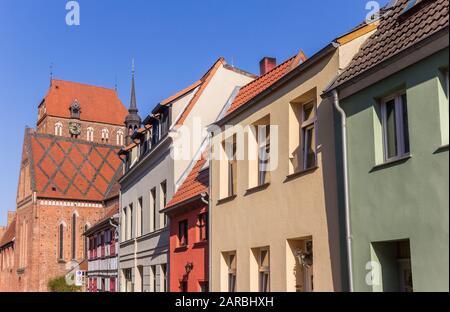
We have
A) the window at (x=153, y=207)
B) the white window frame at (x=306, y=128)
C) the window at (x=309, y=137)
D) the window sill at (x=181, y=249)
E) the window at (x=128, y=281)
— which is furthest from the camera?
the window at (x=128, y=281)

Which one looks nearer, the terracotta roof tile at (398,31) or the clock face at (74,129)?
the terracotta roof tile at (398,31)

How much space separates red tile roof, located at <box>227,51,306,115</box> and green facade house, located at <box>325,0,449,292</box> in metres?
5.11

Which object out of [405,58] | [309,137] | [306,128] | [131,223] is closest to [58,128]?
[131,223]

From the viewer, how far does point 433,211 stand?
8.09 metres

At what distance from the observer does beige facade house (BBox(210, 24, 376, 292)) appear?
11156mm

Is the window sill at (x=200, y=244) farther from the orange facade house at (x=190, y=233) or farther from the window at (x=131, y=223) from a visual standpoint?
the window at (x=131, y=223)

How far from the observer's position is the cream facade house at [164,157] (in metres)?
23.1

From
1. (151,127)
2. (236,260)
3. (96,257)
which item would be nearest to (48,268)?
(96,257)

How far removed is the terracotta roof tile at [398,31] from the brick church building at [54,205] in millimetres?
47507

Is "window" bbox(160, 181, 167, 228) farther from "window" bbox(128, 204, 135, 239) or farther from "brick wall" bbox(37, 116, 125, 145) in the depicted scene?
"brick wall" bbox(37, 116, 125, 145)

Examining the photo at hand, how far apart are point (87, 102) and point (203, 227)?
83042mm

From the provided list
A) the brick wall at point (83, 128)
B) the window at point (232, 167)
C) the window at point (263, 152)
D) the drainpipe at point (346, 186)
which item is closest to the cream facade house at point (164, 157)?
the window at point (232, 167)
